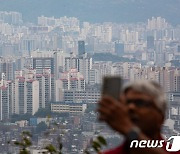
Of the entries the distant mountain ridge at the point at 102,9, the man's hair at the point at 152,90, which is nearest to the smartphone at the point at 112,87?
the man's hair at the point at 152,90

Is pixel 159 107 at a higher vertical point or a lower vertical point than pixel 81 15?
lower

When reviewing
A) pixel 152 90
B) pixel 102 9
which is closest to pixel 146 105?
pixel 152 90

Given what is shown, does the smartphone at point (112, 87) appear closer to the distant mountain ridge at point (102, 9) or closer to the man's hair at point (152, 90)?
the man's hair at point (152, 90)

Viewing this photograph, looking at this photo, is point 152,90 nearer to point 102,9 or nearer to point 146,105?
point 146,105

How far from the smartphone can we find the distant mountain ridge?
29.4ft

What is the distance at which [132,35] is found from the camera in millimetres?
9430

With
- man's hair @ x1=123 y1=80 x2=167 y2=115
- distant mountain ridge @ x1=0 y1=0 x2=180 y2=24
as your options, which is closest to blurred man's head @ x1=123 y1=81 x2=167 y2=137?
man's hair @ x1=123 y1=80 x2=167 y2=115

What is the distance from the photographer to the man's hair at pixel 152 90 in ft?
2.12

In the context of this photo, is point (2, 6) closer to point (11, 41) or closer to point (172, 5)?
point (11, 41)

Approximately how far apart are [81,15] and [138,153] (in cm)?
1253

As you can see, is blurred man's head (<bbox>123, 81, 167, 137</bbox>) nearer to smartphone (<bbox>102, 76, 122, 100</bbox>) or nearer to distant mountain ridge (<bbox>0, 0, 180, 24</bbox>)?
smartphone (<bbox>102, 76, 122, 100</bbox>)

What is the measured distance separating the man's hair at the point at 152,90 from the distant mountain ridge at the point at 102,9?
8944 mm

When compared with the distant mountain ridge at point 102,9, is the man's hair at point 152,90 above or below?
below

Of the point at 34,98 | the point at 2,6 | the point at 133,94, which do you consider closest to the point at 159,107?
the point at 133,94
